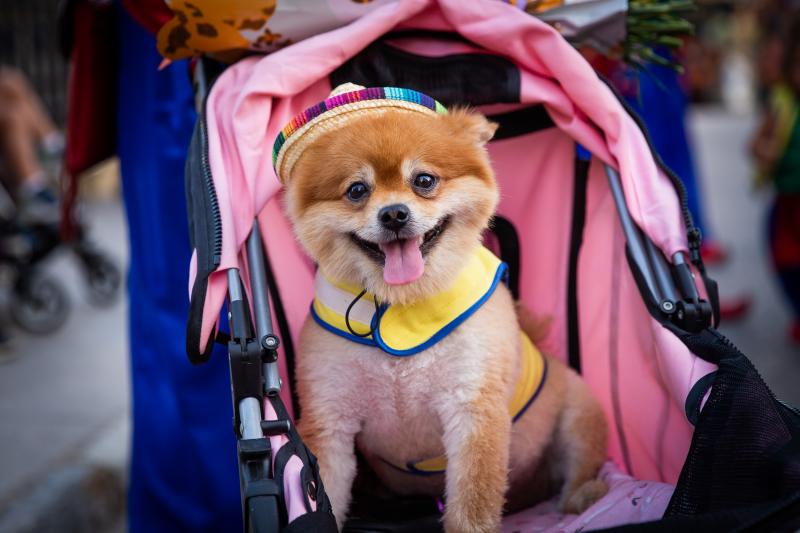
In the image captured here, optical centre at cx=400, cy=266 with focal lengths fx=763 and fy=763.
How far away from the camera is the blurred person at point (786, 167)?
14.0ft

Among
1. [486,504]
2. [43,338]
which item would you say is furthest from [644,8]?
[43,338]

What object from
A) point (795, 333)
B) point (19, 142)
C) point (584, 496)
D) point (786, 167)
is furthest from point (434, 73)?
point (19, 142)

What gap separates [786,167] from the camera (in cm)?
428

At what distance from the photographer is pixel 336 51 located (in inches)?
81.5

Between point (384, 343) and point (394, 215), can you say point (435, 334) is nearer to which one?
point (384, 343)

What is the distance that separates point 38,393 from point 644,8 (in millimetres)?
3601

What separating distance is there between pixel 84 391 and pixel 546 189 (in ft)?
9.66

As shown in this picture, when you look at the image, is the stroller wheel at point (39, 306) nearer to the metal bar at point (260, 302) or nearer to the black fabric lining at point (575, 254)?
the metal bar at point (260, 302)

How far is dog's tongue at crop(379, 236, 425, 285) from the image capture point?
177 centimetres

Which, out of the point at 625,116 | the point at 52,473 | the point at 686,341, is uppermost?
the point at 625,116

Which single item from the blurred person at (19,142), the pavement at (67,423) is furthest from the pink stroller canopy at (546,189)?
the blurred person at (19,142)

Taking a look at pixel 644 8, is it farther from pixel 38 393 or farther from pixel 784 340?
pixel 38 393

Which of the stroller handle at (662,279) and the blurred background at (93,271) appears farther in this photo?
the blurred background at (93,271)

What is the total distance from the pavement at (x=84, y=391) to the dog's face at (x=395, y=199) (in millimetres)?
1949
